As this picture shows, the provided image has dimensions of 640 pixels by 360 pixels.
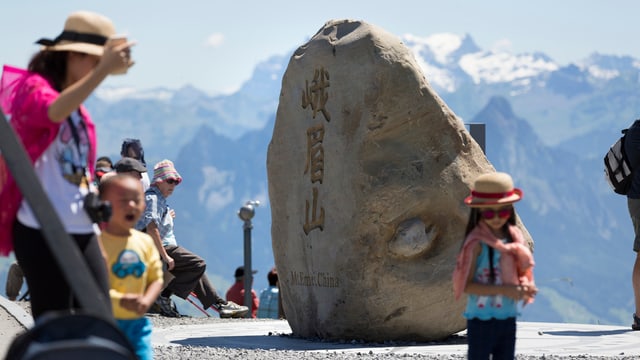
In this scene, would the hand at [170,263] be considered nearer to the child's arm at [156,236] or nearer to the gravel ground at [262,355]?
the child's arm at [156,236]

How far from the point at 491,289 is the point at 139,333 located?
154 centimetres

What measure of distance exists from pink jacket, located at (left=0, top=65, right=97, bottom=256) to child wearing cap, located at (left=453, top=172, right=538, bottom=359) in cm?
175

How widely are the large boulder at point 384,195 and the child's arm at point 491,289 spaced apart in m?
3.33

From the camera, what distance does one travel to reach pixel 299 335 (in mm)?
9992

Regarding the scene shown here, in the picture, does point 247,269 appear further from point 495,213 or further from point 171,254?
point 495,213

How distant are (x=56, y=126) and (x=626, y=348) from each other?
17.4ft

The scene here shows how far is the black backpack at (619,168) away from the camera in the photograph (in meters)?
Result: 10.4

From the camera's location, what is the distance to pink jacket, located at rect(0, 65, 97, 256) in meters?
5.02

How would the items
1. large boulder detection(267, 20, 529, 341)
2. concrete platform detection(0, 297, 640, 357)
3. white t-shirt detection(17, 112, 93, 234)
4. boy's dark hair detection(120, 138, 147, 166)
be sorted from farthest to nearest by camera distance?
1. boy's dark hair detection(120, 138, 147, 166)
2. large boulder detection(267, 20, 529, 341)
3. concrete platform detection(0, 297, 640, 357)
4. white t-shirt detection(17, 112, 93, 234)

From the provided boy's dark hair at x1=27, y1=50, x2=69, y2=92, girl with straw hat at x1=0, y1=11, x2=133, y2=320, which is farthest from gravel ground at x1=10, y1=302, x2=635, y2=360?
boy's dark hair at x1=27, y1=50, x2=69, y2=92

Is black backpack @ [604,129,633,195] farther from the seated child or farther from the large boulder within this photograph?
the seated child

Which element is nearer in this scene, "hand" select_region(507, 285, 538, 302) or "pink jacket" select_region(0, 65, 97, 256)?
"pink jacket" select_region(0, 65, 97, 256)

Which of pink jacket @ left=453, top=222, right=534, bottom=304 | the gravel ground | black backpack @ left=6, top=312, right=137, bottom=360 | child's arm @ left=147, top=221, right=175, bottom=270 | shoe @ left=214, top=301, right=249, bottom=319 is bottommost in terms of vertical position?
shoe @ left=214, top=301, right=249, bottom=319

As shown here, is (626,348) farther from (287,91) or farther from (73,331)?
(73,331)
